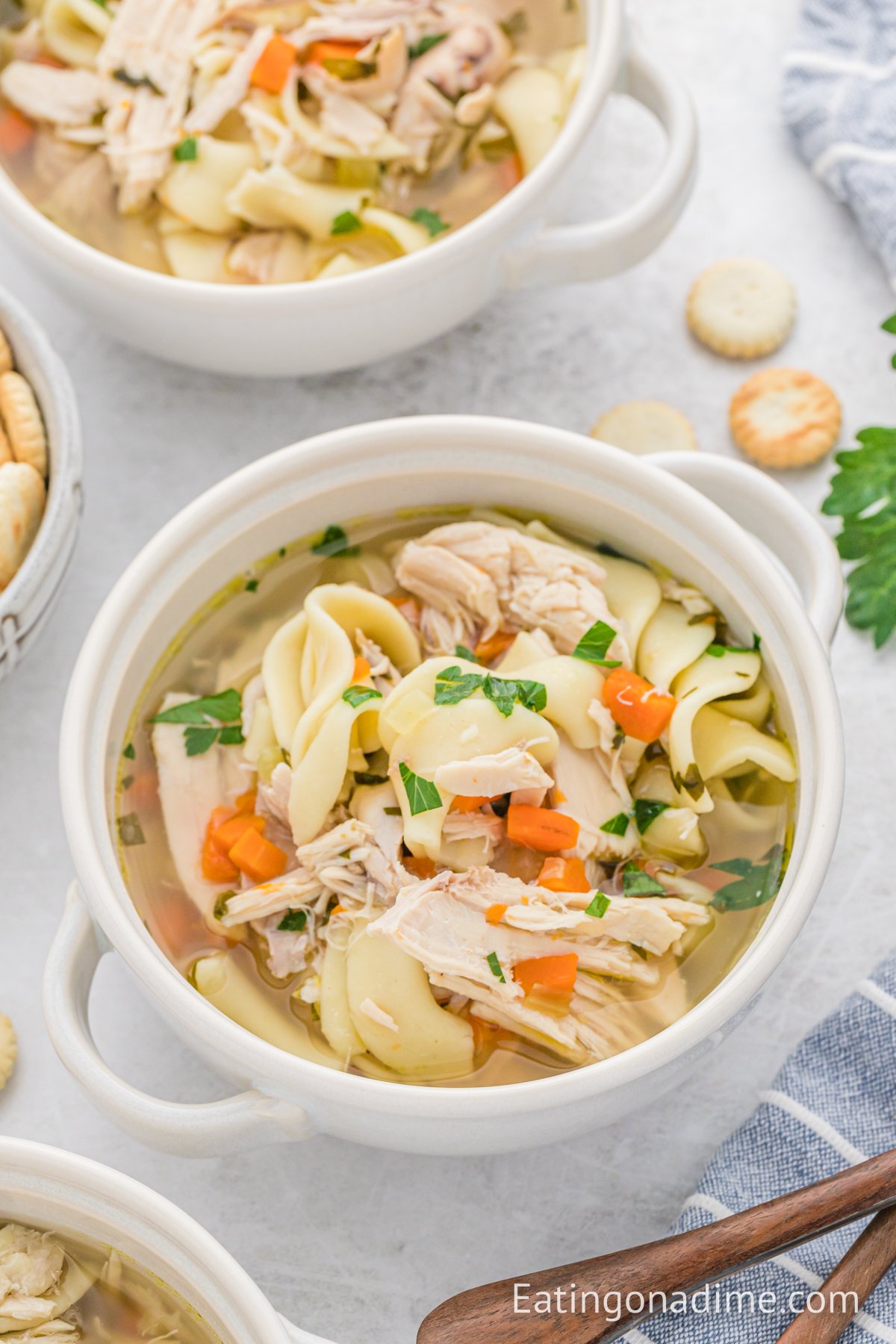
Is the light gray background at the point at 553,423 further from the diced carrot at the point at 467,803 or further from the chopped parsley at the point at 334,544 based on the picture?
the diced carrot at the point at 467,803

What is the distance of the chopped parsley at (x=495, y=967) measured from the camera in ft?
6.52

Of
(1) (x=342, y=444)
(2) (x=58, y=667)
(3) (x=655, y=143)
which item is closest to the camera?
(1) (x=342, y=444)

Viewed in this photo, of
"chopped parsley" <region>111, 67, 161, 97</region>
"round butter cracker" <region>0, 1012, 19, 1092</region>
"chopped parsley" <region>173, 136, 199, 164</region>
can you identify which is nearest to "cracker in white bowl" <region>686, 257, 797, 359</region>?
"chopped parsley" <region>173, 136, 199, 164</region>

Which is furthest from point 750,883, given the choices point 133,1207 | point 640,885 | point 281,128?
point 281,128

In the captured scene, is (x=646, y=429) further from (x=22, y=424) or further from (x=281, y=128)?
(x=22, y=424)

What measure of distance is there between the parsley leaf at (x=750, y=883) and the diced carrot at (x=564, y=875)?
23 centimetres

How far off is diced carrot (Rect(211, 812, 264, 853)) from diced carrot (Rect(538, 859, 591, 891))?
0.47 m

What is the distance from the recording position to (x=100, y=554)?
109 inches

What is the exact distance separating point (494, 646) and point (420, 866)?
16.9 inches

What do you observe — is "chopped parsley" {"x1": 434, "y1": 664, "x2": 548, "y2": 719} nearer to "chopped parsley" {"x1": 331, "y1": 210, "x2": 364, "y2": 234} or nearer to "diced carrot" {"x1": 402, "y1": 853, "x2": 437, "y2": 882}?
"diced carrot" {"x1": 402, "y1": 853, "x2": 437, "y2": 882}

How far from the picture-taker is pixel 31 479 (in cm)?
239

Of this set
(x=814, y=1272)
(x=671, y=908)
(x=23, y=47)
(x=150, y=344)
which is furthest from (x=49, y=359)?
(x=814, y=1272)

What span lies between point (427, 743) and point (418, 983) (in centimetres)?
37

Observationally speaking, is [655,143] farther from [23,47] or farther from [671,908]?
[671,908]
